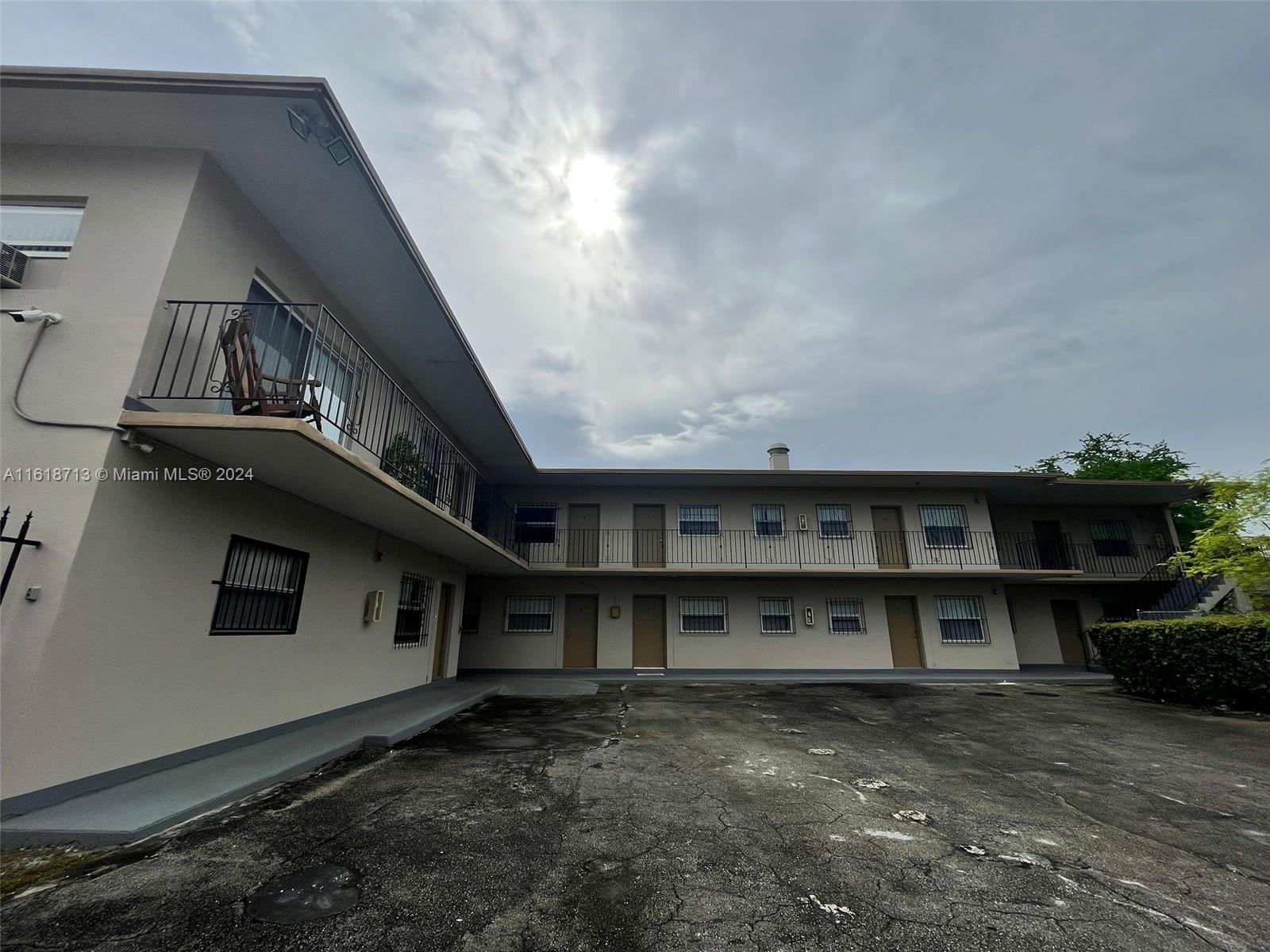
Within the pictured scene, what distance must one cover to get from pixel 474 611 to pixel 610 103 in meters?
13.1

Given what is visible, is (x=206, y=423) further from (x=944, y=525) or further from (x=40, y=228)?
(x=944, y=525)

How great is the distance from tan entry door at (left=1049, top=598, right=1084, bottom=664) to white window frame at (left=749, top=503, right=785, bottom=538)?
991 centimetres

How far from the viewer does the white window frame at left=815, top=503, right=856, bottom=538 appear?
45.6 ft

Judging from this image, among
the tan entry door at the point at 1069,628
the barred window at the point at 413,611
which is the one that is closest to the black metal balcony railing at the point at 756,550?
the tan entry door at the point at 1069,628


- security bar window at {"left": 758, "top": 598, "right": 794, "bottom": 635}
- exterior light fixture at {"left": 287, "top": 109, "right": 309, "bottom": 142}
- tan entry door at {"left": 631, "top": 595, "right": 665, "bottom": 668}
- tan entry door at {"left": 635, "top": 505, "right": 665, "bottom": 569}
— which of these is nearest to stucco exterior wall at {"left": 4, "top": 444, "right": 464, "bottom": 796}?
exterior light fixture at {"left": 287, "top": 109, "right": 309, "bottom": 142}

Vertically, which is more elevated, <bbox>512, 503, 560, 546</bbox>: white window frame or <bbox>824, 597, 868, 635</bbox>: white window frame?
<bbox>512, 503, 560, 546</bbox>: white window frame

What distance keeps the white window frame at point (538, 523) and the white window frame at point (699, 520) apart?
12.2ft

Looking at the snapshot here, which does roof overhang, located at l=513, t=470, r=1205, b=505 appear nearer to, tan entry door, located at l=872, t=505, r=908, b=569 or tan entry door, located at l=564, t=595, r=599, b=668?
tan entry door, located at l=872, t=505, r=908, b=569

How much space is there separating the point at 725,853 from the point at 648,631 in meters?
11.0

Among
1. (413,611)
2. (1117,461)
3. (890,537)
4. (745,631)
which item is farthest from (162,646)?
(1117,461)

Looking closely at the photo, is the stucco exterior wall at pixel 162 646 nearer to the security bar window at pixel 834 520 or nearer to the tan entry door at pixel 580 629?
the tan entry door at pixel 580 629

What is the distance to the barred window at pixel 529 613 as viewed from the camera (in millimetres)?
13570

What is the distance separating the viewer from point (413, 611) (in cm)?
927

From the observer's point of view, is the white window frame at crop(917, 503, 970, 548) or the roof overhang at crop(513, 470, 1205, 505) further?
the white window frame at crop(917, 503, 970, 548)
